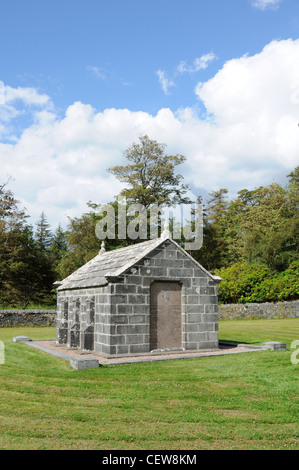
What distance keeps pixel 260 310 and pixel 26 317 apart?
17.8 metres

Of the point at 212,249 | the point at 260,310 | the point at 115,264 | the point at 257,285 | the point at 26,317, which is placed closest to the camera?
the point at 115,264

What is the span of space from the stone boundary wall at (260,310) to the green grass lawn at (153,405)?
19114 mm

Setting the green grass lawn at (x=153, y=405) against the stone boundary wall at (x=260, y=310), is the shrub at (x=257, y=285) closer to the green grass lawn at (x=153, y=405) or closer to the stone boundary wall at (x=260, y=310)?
the stone boundary wall at (x=260, y=310)

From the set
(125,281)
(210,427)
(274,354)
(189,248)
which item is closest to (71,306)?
(125,281)

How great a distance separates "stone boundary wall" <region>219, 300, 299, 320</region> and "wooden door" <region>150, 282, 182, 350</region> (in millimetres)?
18225

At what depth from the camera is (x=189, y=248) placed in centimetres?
4825

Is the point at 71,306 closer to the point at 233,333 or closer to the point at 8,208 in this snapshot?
the point at 233,333

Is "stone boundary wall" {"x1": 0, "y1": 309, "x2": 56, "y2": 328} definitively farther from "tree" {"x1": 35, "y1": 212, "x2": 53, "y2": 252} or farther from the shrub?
"tree" {"x1": 35, "y1": 212, "x2": 53, "y2": 252}

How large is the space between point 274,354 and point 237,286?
20.5 meters

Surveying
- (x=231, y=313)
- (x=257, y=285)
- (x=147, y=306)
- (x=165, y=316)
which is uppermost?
(x=257, y=285)

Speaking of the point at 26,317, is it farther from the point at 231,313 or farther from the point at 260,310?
the point at 260,310

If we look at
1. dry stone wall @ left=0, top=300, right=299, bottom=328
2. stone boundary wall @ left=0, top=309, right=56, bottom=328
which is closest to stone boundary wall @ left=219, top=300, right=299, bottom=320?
dry stone wall @ left=0, top=300, right=299, bottom=328

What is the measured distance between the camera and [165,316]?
1609cm

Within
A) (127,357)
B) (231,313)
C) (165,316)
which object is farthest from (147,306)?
(231,313)
